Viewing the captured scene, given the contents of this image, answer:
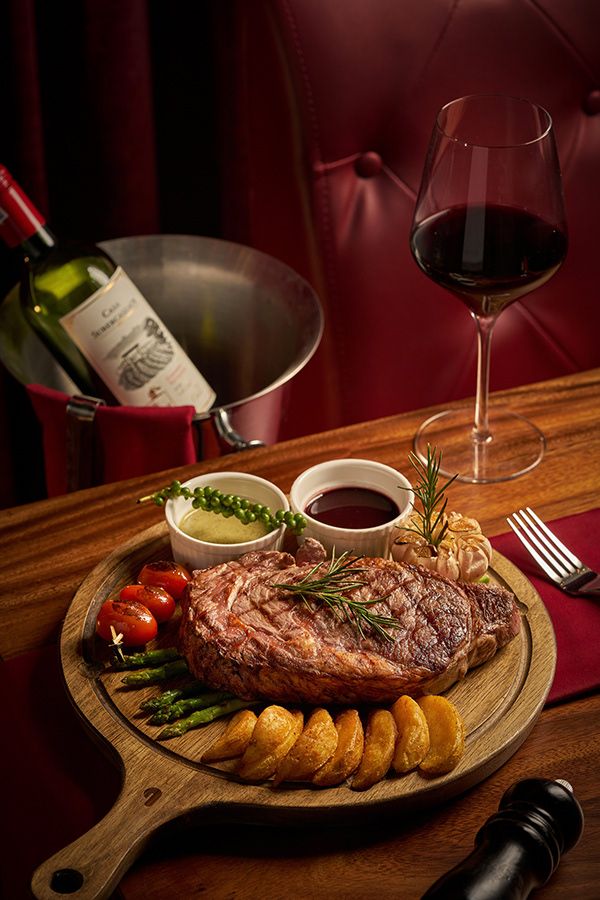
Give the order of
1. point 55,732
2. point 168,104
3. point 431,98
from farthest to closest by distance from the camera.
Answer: point 168,104 → point 431,98 → point 55,732

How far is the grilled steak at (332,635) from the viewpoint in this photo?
3.46ft

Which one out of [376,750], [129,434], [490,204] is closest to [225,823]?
[376,750]

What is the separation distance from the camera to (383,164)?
2.22 m

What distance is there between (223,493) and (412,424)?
0.40m

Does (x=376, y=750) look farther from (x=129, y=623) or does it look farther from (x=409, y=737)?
(x=129, y=623)

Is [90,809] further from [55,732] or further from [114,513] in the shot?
[114,513]

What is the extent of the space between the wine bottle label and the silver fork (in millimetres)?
585

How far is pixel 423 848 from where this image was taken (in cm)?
96

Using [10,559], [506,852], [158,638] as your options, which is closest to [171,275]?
[10,559]

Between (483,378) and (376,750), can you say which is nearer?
(376,750)

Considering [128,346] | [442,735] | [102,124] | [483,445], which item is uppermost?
[102,124]

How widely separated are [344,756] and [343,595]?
0.20 m

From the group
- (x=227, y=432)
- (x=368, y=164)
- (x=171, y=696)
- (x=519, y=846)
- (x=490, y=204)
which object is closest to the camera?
(x=519, y=846)

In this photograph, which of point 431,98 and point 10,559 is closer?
point 10,559
